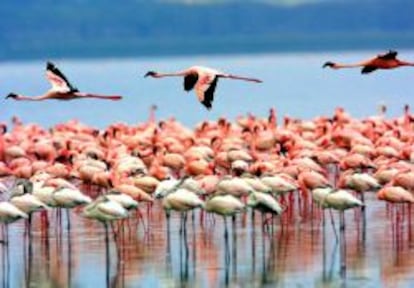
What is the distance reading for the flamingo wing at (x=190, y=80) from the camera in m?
13.2

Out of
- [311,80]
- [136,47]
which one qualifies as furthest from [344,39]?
[311,80]

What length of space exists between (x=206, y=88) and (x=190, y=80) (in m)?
0.46

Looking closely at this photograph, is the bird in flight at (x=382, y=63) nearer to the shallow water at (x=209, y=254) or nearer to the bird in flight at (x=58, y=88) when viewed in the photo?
the shallow water at (x=209, y=254)

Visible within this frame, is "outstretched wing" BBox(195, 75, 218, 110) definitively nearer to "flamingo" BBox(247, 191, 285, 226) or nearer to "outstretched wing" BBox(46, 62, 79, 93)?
"flamingo" BBox(247, 191, 285, 226)

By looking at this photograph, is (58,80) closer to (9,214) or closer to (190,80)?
(190,80)

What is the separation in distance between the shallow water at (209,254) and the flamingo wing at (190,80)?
3.92 feet

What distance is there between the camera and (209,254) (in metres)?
13.4

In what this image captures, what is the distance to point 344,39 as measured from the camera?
339 ft

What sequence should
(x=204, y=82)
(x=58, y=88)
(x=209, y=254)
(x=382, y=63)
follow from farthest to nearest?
1. (x=58, y=88)
2. (x=382, y=63)
3. (x=209, y=254)
4. (x=204, y=82)

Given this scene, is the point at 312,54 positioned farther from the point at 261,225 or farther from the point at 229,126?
the point at 261,225

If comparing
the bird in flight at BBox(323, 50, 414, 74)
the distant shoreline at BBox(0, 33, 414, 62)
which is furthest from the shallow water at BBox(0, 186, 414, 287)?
the distant shoreline at BBox(0, 33, 414, 62)

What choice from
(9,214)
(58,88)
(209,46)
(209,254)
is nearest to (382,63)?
(209,254)

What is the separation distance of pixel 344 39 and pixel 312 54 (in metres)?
14.3

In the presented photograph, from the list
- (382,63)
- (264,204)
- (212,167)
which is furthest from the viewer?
(212,167)
